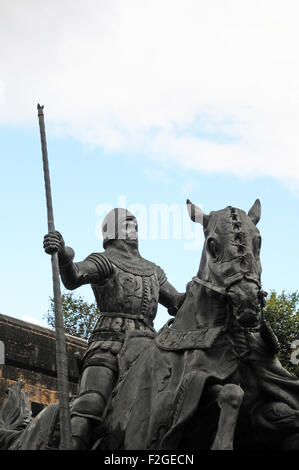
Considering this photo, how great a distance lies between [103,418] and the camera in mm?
9055

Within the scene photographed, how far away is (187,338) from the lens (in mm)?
8555

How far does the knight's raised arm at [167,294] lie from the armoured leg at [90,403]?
1.38m

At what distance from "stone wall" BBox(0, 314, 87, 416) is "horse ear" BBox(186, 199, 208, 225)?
9568 mm

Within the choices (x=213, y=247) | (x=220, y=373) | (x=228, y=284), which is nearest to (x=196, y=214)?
(x=213, y=247)

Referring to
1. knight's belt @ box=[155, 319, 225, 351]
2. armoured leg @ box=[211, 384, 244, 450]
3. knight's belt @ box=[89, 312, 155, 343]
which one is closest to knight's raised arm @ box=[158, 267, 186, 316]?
knight's belt @ box=[89, 312, 155, 343]

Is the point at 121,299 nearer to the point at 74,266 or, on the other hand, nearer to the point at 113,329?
the point at 113,329

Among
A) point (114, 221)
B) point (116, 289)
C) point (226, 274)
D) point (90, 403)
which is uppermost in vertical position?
point (114, 221)

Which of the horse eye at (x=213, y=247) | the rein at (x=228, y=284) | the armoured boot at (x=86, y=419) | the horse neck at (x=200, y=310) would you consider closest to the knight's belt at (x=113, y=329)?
the armoured boot at (x=86, y=419)

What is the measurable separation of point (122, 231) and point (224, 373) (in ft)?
9.02

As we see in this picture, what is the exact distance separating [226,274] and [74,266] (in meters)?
2.02

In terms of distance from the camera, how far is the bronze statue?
914 cm
